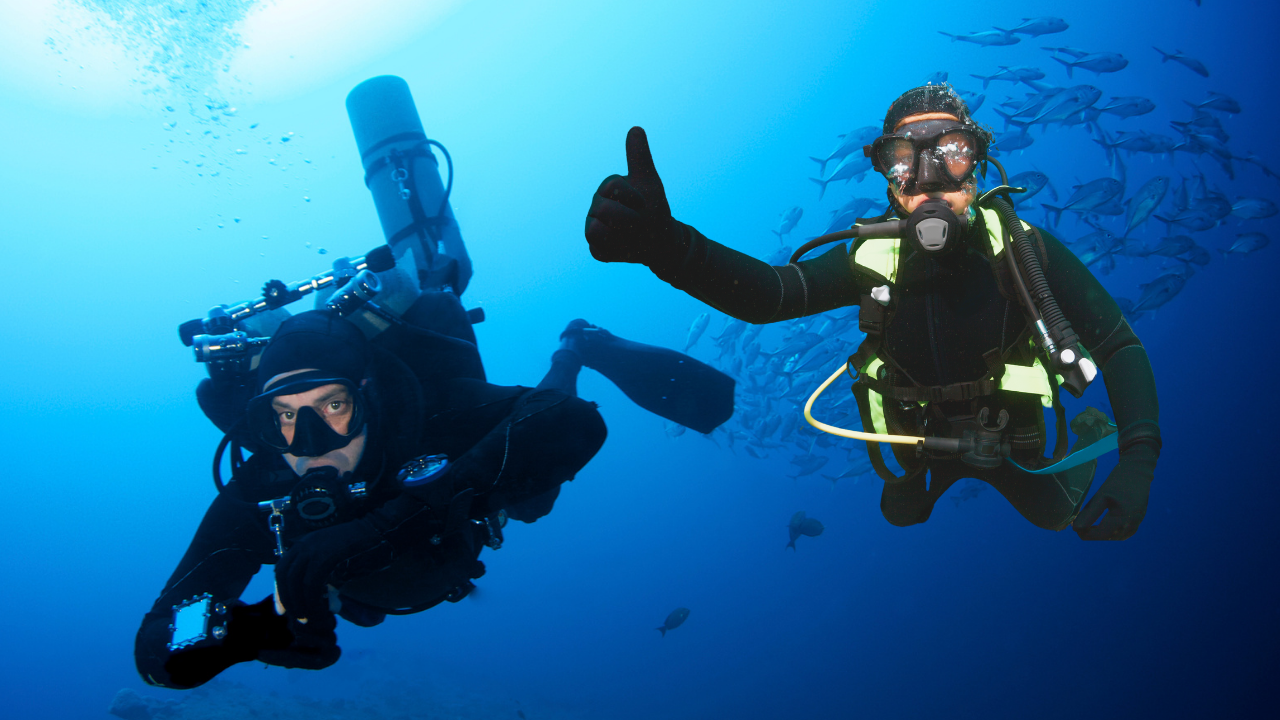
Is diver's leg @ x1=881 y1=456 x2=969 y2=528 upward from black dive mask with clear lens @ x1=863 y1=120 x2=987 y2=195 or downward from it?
downward

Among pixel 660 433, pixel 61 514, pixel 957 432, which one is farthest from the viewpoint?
pixel 61 514

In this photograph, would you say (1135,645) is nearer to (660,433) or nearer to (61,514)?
(660,433)

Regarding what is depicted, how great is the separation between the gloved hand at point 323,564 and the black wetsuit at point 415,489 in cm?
8

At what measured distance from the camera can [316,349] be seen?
255 centimetres

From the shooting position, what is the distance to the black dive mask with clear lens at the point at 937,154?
6.34ft

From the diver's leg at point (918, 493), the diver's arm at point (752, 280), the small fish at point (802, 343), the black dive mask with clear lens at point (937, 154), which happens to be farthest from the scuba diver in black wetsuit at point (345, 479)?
the small fish at point (802, 343)

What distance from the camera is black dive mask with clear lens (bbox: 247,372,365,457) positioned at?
2439 mm

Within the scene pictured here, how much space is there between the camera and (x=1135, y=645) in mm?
17453

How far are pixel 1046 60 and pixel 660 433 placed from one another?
39984 millimetres

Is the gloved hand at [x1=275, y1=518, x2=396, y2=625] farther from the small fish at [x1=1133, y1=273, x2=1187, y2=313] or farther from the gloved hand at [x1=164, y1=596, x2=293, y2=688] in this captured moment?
the small fish at [x1=1133, y1=273, x2=1187, y2=313]

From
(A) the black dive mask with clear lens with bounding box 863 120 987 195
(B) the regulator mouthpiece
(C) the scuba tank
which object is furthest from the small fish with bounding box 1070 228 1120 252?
(C) the scuba tank

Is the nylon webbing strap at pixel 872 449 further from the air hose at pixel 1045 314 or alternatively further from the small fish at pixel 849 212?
the small fish at pixel 849 212

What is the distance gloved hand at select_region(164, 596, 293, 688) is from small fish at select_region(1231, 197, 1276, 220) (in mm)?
10159

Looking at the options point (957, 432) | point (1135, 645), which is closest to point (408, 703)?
point (957, 432)
